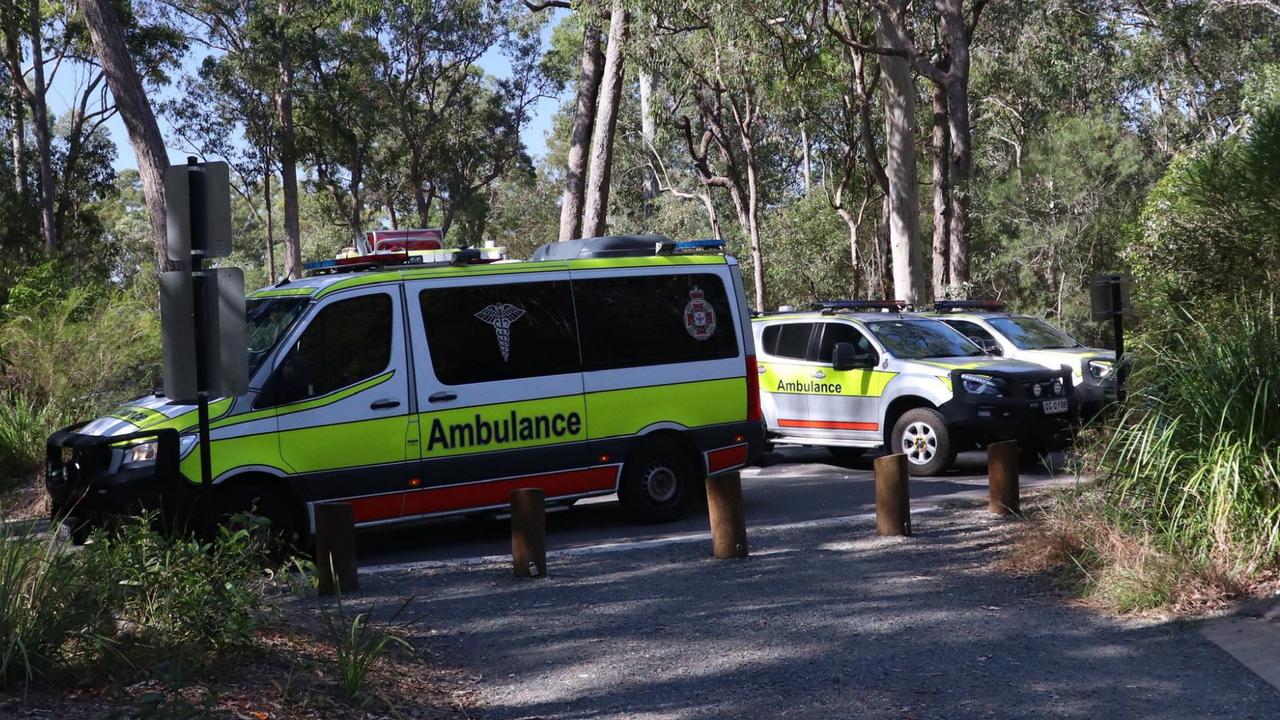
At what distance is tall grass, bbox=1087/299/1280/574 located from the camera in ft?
24.3

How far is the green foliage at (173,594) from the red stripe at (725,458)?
559cm

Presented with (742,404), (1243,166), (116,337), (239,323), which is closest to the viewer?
(239,323)

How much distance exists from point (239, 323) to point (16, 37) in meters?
32.7

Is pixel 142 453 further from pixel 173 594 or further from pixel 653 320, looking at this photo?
pixel 653 320

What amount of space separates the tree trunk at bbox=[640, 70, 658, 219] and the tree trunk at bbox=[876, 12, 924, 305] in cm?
582

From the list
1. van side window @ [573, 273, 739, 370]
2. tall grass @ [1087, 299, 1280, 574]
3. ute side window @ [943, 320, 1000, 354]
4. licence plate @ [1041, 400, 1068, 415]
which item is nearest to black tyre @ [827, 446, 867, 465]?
ute side window @ [943, 320, 1000, 354]

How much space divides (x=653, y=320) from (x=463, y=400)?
196cm

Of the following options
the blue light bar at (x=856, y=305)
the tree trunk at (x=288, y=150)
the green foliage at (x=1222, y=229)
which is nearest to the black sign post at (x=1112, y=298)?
the green foliage at (x=1222, y=229)

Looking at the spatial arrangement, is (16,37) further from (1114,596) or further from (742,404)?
(1114,596)

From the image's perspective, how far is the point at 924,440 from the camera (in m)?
14.1

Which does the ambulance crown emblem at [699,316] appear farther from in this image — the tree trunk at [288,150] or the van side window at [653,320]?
the tree trunk at [288,150]

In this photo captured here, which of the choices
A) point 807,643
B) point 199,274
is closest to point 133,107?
point 199,274

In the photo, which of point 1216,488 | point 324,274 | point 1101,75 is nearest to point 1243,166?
point 1216,488

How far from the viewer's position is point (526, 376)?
1034 centimetres
